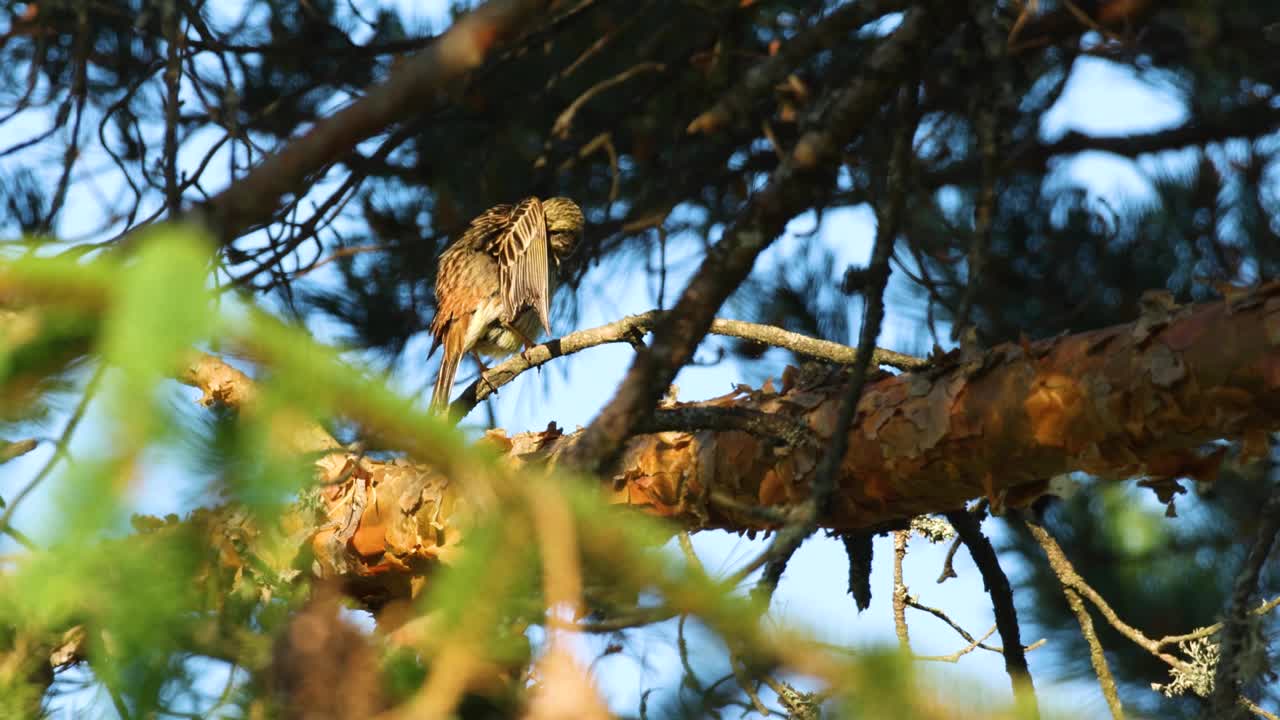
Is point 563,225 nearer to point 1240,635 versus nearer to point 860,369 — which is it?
point 860,369

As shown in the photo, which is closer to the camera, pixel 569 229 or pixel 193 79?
pixel 193 79

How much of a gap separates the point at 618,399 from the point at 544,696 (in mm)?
→ 618

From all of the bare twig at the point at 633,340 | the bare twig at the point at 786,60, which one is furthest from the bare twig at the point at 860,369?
the bare twig at the point at 633,340

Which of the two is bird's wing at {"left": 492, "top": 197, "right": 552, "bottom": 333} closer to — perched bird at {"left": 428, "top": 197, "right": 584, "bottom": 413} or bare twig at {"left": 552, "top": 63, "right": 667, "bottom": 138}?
perched bird at {"left": 428, "top": 197, "right": 584, "bottom": 413}

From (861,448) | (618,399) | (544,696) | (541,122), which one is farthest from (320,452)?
(541,122)

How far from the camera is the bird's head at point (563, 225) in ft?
13.0

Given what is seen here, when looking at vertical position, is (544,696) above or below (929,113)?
below

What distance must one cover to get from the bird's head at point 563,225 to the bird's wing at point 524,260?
34mm

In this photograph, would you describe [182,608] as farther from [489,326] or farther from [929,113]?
[929,113]

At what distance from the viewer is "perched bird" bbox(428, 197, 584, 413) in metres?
3.86

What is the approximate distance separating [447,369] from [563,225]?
2.08ft

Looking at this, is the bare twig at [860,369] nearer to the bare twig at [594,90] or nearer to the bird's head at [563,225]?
the bare twig at [594,90]

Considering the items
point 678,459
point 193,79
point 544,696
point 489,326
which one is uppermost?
point 193,79

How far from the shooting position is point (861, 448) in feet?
6.06
